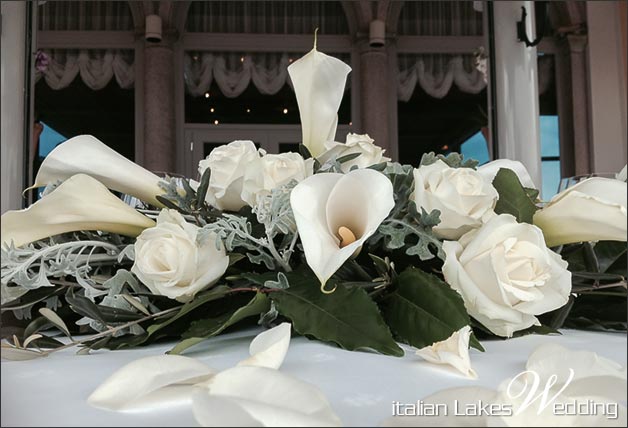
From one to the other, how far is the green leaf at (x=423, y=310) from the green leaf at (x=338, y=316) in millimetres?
24

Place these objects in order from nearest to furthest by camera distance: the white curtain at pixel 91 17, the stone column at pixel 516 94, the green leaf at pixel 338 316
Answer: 1. the green leaf at pixel 338 316
2. the stone column at pixel 516 94
3. the white curtain at pixel 91 17

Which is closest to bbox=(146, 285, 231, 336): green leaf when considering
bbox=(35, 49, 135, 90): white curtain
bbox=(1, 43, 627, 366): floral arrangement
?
bbox=(1, 43, 627, 366): floral arrangement

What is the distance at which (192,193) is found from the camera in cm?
33

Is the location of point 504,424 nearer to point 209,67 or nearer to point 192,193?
point 192,193

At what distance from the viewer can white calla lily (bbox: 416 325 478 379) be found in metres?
0.21

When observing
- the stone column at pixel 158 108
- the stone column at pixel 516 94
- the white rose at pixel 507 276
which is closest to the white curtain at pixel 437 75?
the stone column at pixel 158 108

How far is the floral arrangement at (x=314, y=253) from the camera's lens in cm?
25

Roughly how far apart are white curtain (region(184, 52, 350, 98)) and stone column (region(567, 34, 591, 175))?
1947 millimetres

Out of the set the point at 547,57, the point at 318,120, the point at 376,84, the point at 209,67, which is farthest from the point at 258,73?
the point at 318,120

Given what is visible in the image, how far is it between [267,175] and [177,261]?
74mm

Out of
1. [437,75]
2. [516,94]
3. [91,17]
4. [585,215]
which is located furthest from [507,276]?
[91,17]

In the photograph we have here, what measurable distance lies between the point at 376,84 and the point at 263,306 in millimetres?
4717

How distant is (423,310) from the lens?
0.86ft

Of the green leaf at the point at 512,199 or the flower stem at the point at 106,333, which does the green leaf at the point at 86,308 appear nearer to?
the flower stem at the point at 106,333
